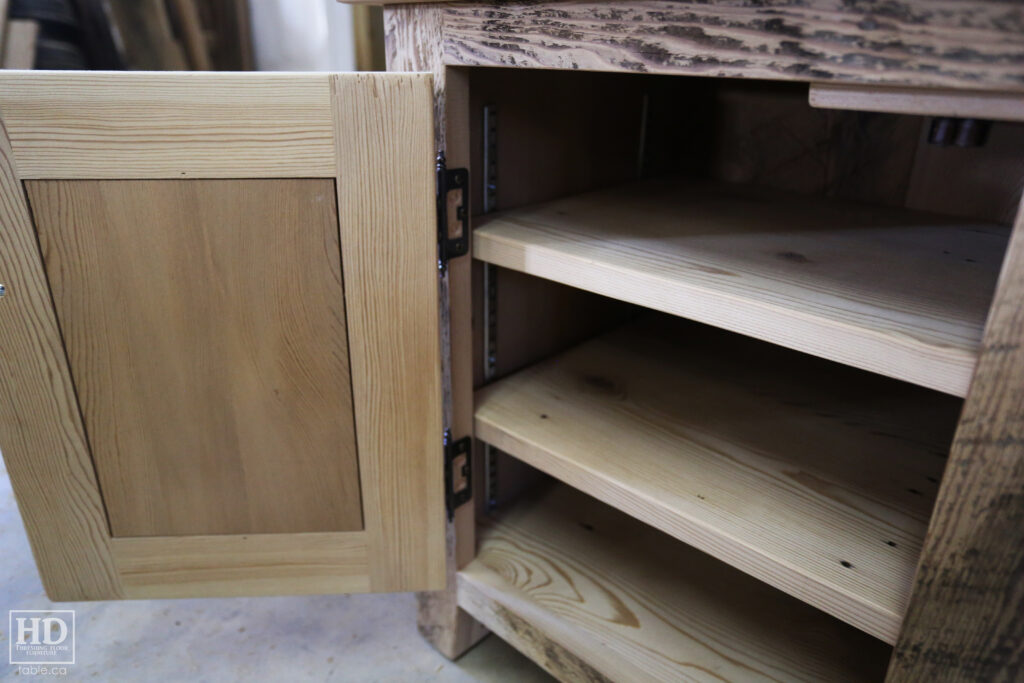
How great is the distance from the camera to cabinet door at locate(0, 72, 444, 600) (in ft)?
2.04

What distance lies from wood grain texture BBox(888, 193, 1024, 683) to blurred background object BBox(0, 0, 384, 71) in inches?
69.8

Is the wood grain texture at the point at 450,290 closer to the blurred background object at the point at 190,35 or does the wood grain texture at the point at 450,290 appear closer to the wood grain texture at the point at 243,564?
the wood grain texture at the point at 243,564

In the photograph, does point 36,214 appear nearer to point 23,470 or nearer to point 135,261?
point 135,261

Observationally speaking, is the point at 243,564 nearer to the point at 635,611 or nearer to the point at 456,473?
the point at 456,473

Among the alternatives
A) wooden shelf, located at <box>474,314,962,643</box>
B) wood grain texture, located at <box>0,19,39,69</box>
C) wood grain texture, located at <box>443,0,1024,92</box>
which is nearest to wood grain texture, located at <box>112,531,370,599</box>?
wooden shelf, located at <box>474,314,962,643</box>

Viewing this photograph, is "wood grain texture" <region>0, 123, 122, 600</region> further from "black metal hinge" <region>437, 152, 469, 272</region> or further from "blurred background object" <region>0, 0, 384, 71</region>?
"blurred background object" <region>0, 0, 384, 71</region>

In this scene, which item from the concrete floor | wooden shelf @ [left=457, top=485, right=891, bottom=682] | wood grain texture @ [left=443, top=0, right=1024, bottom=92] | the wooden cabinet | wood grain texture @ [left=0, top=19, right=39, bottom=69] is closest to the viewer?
wood grain texture @ [left=443, top=0, right=1024, bottom=92]

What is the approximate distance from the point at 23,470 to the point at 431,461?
431 mm

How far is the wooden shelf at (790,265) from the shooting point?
521mm

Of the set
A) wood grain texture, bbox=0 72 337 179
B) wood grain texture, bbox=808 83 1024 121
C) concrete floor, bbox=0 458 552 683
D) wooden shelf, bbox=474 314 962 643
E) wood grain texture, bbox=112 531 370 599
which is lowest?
concrete floor, bbox=0 458 552 683

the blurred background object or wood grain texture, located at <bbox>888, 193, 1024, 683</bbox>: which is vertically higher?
the blurred background object

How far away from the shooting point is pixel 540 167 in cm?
88

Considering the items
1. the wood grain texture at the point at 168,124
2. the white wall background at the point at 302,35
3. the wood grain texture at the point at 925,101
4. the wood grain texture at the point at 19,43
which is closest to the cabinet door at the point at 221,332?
the wood grain texture at the point at 168,124

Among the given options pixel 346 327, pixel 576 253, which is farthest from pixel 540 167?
pixel 346 327
